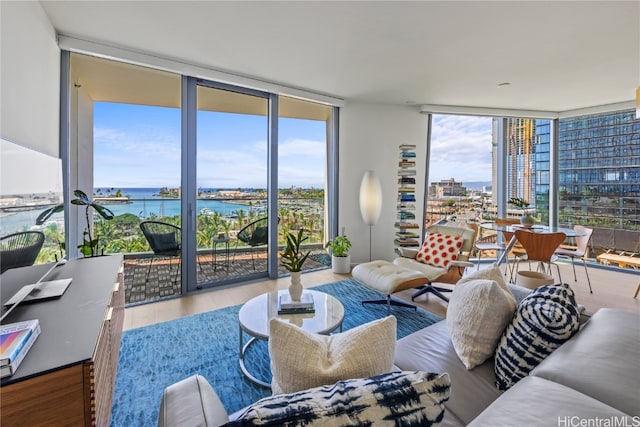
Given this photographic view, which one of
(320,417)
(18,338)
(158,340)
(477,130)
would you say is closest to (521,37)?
(477,130)

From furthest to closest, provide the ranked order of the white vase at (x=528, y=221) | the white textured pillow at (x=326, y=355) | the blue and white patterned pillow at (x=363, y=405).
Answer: the white vase at (x=528, y=221) < the white textured pillow at (x=326, y=355) < the blue and white patterned pillow at (x=363, y=405)

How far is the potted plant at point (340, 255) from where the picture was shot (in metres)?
4.18

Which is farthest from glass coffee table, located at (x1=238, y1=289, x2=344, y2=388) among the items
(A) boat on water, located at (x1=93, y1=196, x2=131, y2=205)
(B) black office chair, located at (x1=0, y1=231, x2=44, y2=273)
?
(A) boat on water, located at (x1=93, y1=196, x2=131, y2=205)

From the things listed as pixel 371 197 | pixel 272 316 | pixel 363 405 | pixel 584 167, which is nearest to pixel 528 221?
pixel 371 197

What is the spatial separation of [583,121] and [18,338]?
7.11m

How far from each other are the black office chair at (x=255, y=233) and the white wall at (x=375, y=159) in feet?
3.98

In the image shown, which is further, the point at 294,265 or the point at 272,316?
the point at 294,265

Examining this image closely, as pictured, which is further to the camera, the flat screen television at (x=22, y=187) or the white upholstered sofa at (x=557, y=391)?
the flat screen television at (x=22, y=187)

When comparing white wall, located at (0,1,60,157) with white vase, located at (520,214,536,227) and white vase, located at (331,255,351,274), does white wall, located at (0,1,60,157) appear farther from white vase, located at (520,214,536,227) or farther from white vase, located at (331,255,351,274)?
white vase, located at (520,214,536,227)

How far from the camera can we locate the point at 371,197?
434cm

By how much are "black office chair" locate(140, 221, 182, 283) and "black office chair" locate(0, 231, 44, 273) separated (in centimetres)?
177

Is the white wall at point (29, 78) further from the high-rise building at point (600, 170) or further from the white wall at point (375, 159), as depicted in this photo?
the high-rise building at point (600, 170)

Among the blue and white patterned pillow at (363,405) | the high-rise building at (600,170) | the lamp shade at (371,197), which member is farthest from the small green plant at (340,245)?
the high-rise building at (600,170)

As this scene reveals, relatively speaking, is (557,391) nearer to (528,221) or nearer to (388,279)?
(388,279)
